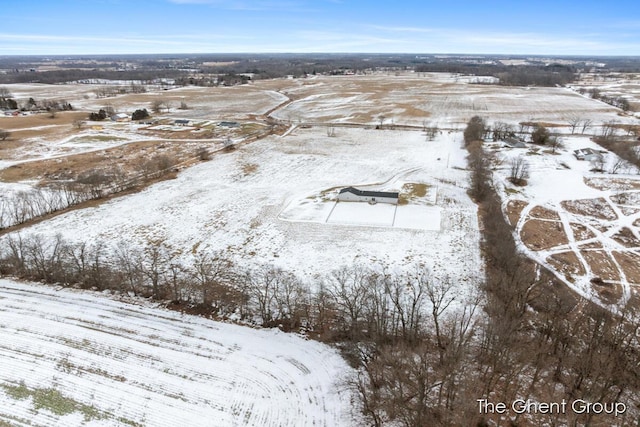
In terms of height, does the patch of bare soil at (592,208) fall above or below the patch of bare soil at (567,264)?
above

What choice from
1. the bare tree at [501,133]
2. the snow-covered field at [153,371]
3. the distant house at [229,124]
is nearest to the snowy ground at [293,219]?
the snow-covered field at [153,371]

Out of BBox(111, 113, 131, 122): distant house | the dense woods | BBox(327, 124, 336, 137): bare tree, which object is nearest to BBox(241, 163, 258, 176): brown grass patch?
the dense woods

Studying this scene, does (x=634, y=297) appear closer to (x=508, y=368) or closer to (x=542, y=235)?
(x=542, y=235)

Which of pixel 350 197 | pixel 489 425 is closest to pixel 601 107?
pixel 350 197

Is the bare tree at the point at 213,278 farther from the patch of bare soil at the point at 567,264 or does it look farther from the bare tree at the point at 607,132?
the bare tree at the point at 607,132

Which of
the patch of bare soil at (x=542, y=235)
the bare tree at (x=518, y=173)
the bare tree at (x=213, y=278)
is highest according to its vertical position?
the bare tree at (x=518, y=173)

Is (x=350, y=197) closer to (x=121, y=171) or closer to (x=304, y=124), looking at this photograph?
(x=121, y=171)

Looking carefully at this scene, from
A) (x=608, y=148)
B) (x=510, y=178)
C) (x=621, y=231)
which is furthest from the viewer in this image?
(x=608, y=148)
